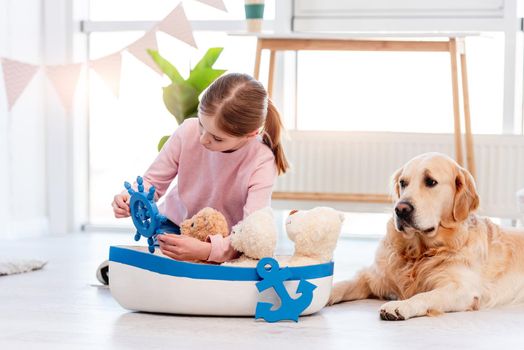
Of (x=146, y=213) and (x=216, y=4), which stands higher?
(x=216, y=4)

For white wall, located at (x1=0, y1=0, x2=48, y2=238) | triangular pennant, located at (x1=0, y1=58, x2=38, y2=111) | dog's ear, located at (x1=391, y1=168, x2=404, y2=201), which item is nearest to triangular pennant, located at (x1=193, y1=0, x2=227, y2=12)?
triangular pennant, located at (x1=0, y1=58, x2=38, y2=111)

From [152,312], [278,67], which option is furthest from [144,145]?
[152,312]

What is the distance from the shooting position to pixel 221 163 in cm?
224

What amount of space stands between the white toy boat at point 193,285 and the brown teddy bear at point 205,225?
0.31 feet

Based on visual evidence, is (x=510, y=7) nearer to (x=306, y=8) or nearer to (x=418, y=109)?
(x=418, y=109)

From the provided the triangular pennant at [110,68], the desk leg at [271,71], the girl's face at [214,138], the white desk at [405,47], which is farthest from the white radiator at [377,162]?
the girl's face at [214,138]

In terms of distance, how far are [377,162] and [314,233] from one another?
170cm

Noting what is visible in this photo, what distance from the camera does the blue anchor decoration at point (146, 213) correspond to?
1968mm

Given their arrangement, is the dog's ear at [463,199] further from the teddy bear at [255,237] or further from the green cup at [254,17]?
the green cup at [254,17]

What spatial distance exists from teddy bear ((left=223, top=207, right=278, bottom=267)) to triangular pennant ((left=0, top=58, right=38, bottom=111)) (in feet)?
6.54

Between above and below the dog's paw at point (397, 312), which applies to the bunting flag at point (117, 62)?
above

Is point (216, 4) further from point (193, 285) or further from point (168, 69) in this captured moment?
point (193, 285)

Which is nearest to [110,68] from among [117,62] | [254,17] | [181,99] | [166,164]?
[117,62]

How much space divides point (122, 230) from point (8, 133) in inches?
30.2
